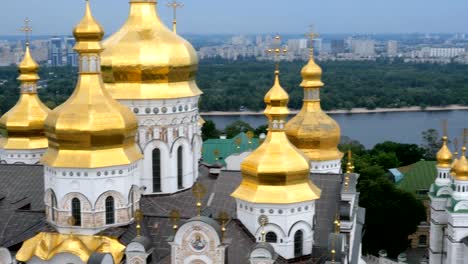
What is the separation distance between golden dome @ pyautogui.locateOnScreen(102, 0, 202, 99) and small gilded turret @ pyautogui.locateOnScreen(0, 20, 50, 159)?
4402 millimetres

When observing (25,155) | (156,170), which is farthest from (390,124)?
(156,170)

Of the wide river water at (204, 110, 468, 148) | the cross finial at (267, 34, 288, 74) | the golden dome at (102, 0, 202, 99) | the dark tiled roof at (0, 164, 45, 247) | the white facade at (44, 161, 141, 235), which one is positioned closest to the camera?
the white facade at (44, 161, 141, 235)

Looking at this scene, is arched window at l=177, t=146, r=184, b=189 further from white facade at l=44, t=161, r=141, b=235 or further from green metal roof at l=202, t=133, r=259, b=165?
green metal roof at l=202, t=133, r=259, b=165

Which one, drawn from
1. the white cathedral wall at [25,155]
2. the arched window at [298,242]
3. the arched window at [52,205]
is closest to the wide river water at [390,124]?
the white cathedral wall at [25,155]

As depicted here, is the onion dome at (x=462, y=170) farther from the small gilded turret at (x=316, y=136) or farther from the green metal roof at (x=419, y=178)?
the green metal roof at (x=419, y=178)

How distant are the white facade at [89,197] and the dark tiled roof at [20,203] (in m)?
0.75

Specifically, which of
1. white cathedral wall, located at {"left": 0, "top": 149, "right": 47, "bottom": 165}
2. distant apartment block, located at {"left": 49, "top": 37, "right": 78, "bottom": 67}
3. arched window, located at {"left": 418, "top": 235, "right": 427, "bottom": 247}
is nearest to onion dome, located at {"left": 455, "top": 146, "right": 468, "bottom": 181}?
arched window, located at {"left": 418, "top": 235, "right": 427, "bottom": 247}

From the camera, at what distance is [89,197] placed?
1159cm

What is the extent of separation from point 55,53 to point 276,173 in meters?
117

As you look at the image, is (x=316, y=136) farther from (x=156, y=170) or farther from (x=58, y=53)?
(x=58, y=53)

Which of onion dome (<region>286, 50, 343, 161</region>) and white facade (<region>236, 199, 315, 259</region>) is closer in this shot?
white facade (<region>236, 199, 315, 259</region>)

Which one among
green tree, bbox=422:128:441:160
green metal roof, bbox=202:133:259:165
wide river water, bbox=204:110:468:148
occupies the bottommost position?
wide river water, bbox=204:110:468:148

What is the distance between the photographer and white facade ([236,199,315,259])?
11484 millimetres

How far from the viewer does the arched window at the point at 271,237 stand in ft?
38.0
